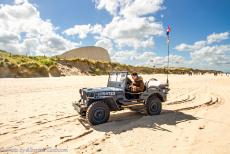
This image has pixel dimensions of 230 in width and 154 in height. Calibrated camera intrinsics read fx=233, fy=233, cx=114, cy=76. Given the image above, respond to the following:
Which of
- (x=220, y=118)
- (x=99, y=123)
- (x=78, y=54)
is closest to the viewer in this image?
(x=99, y=123)

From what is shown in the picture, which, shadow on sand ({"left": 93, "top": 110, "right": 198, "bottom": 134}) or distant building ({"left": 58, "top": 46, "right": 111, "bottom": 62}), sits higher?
distant building ({"left": 58, "top": 46, "right": 111, "bottom": 62})

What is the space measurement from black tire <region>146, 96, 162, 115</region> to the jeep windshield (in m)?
1.37

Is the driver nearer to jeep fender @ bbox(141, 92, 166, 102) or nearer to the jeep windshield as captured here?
jeep fender @ bbox(141, 92, 166, 102)

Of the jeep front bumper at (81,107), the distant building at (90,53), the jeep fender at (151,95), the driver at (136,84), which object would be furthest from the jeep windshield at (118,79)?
the distant building at (90,53)

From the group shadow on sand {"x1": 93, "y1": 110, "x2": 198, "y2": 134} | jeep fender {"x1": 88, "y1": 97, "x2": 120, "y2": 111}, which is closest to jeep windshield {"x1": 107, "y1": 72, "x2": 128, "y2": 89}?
jeep fender {"x1": 88, "y1": 97, "x2": 120, "y2": 111}

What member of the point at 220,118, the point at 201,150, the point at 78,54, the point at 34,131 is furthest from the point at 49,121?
the point at 78,54

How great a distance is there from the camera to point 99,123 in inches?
320

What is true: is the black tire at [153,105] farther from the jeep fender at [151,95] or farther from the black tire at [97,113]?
the black tire at [97,113]

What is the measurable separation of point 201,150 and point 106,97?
3.69 metres

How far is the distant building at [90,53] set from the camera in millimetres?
83750

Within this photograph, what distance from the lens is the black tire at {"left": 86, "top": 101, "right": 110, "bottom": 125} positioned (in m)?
7.97

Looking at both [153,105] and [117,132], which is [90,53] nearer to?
[153,105]

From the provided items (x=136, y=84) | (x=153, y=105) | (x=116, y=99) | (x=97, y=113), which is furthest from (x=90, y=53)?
(x=97, y=113)

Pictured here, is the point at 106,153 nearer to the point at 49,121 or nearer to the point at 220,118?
the point at 49,121
